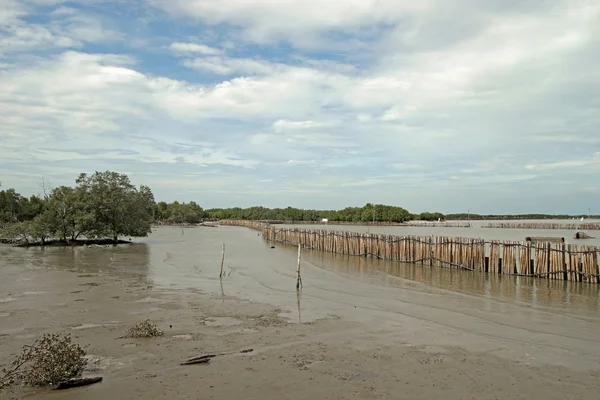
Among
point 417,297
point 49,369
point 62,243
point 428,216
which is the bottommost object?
point 417,297

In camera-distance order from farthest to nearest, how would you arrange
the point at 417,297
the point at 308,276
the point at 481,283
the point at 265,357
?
the point at 308,276
the point at 481,283
the point at 417,297
the point at 265,357

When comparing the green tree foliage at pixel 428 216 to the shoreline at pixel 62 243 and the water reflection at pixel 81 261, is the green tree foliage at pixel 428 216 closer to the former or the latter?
the shoreline at pixel 62 243

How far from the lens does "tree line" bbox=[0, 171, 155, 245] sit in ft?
108

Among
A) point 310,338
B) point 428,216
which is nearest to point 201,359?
point 310,338

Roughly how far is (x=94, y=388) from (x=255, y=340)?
3320 mm

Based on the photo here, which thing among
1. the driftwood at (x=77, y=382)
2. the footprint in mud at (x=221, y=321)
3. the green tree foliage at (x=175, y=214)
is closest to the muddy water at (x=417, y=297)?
the footprint in mud at (x=221, y=321)

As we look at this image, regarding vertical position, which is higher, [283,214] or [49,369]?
[283,214]

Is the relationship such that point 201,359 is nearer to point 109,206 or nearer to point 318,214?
point 109,206

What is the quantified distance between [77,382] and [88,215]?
96.6ft

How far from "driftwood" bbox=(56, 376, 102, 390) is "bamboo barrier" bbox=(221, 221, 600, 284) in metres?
11.1

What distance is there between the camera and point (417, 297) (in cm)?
1438

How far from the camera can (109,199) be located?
116ft

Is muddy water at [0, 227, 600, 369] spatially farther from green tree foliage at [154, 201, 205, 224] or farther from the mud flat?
green tree foliage at [154, 201, 205, 224]

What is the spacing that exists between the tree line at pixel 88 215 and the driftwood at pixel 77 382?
95.3 ft
